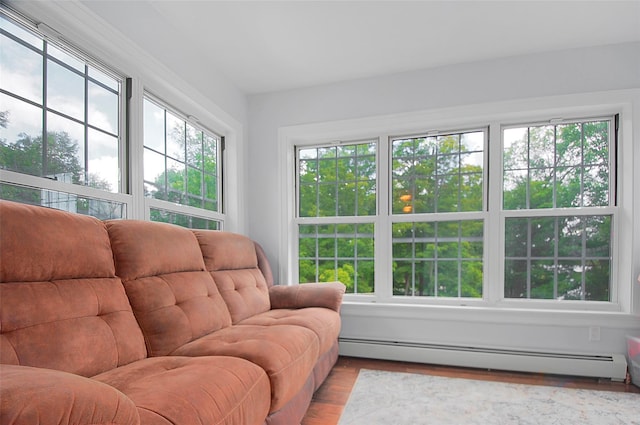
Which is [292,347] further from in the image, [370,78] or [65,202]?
[370,78]

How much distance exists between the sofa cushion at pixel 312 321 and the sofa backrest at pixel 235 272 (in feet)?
0.32

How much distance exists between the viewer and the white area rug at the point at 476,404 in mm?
1929

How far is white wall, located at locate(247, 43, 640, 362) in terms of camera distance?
2.59 metres

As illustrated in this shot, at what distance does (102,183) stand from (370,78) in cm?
232

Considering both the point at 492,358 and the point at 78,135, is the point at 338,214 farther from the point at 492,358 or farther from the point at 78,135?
the point at 78,135

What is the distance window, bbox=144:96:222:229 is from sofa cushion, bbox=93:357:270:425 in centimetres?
127

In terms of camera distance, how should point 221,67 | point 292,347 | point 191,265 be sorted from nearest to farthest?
point 292,347 → point 191,265 → point 221,67

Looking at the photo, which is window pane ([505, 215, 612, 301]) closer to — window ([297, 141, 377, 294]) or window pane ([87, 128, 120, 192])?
window ([297, 141, 377, 294])

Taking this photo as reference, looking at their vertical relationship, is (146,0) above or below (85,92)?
above

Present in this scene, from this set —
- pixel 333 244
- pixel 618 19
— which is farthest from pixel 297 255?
pixel 618 19

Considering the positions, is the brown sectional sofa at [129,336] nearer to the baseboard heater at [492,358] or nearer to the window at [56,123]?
the window at [56,123]

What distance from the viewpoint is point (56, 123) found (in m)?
1.71

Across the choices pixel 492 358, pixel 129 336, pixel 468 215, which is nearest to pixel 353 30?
pixel 468 215

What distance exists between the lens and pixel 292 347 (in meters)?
1.66
